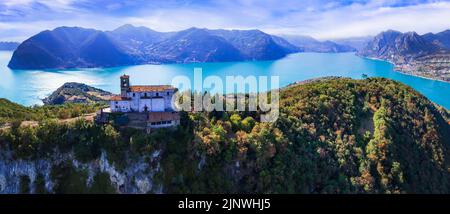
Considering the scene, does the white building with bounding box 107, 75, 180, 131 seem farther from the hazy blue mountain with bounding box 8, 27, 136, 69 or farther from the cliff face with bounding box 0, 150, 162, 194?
the hazy blue mountain with bounding box 8, 27, 136, 69

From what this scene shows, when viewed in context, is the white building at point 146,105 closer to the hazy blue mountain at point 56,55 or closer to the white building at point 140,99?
the white building at point 140,99

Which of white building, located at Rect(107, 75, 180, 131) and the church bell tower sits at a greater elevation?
the church bell tower

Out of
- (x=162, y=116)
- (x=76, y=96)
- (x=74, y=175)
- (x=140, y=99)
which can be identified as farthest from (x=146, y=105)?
(x=76, y=96)

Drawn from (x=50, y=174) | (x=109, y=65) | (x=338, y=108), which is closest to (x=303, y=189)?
(x=338, y=108)

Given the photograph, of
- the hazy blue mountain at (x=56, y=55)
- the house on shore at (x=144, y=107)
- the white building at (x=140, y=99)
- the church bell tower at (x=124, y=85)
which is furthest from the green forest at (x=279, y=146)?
the hazy blue mountain at (x=56, y=55)

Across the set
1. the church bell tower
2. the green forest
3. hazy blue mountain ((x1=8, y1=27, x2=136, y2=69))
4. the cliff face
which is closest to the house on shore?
the church bell tower
